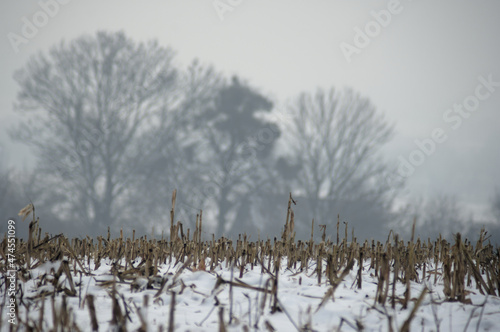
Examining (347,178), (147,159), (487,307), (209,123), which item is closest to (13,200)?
(147,159)

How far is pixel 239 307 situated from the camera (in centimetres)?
211

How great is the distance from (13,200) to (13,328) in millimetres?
18883

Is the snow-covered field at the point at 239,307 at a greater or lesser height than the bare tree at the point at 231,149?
lesser

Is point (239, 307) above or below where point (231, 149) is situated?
below

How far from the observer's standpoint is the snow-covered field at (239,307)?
5.86 feet

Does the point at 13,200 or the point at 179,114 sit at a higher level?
the point at 179,114

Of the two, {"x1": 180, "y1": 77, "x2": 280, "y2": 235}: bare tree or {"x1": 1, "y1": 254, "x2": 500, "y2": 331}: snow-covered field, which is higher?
{"x1": 180, "y1": 77, "x2": 280, "y2": 235}: bare tree

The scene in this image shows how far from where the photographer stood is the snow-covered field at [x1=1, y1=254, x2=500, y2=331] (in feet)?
5.86

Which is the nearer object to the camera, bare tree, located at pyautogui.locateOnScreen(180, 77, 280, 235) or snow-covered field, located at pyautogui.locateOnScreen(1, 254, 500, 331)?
snow-covered field, located at pyautogui.locateOnScreen(1, 254, 500, 331)

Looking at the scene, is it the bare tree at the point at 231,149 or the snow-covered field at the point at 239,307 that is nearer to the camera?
the snow-covered field at the point at 239,307

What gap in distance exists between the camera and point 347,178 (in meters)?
22.1

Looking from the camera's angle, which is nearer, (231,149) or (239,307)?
(239,307)

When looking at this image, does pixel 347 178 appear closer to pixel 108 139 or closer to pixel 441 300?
pixel 108 139

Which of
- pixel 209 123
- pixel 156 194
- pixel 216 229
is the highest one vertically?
pixel 209 123
